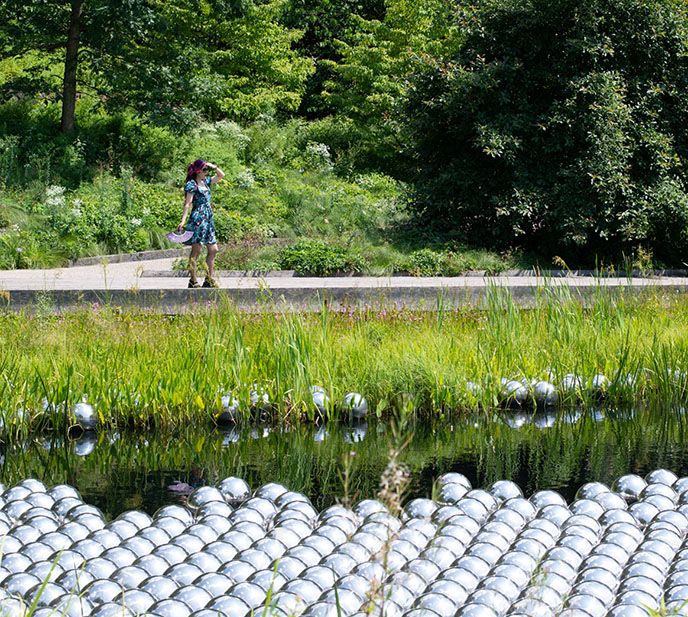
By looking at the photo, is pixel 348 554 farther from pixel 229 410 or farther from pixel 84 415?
pixel 84 415

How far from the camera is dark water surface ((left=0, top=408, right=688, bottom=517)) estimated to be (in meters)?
4.96

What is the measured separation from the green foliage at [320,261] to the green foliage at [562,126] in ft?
9.61

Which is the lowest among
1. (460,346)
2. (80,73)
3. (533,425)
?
(533,425)

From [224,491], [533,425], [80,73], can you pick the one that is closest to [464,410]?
[533,425]

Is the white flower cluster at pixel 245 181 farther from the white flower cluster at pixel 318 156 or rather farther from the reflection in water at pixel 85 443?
the reflection in water at pixel 85 443

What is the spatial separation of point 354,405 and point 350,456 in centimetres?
107

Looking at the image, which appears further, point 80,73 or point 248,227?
point 80,73

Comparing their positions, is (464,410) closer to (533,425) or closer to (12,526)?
(533,425)

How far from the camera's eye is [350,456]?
17.5ft

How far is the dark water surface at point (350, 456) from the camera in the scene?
4.96 m

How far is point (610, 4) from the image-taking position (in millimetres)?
16281

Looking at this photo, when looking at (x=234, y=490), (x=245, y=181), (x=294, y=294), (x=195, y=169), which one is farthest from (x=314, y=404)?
(x=245, y=181)

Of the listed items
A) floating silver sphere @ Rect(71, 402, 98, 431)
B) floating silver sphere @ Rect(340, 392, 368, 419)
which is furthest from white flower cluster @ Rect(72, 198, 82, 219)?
floating silver sphere @ Rect(340, 392, 368, 419)

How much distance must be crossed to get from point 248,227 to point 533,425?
485 inches
